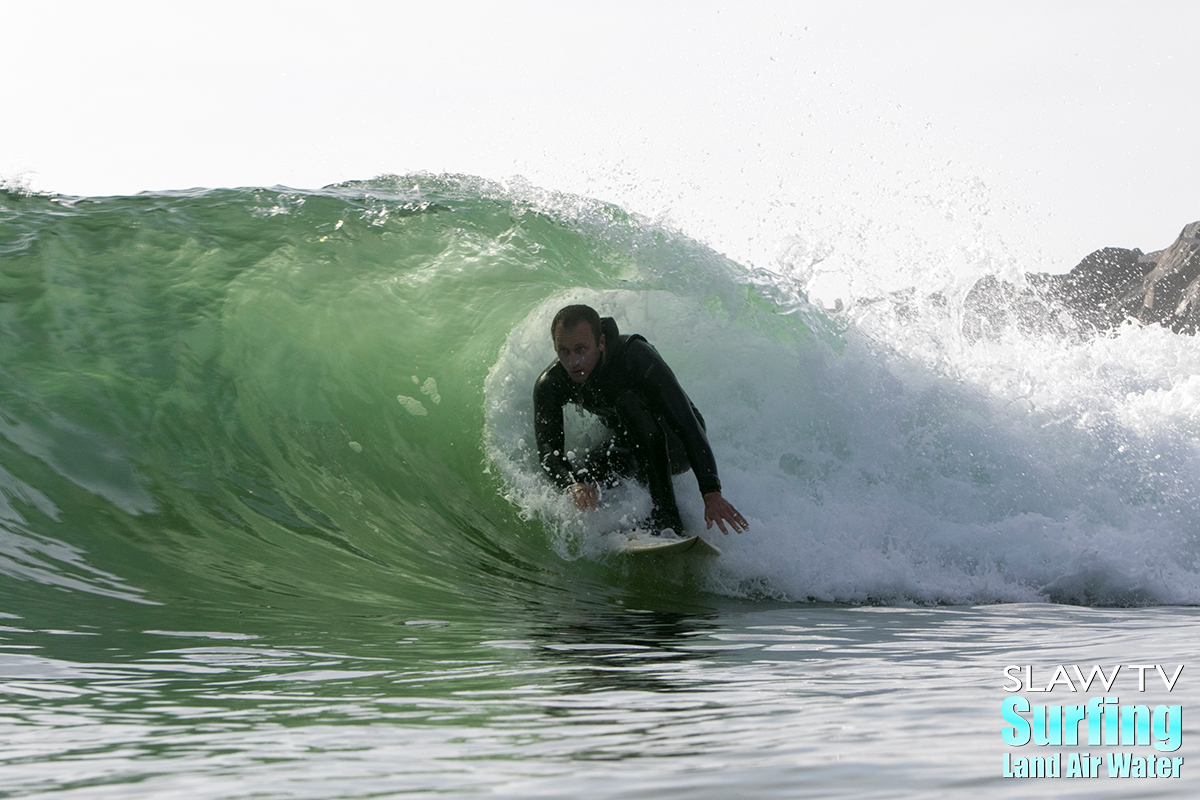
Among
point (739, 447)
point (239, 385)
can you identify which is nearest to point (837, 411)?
point (739, 447)

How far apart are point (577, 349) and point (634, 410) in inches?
19.1

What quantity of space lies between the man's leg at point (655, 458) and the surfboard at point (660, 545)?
0.40 feet

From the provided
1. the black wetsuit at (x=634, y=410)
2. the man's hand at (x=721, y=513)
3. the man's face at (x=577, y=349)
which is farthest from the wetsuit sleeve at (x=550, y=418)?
the man's hand at (x=721, y=513)

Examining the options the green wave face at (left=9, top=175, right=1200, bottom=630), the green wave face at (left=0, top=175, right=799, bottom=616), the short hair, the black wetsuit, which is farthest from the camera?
the black wetsuit

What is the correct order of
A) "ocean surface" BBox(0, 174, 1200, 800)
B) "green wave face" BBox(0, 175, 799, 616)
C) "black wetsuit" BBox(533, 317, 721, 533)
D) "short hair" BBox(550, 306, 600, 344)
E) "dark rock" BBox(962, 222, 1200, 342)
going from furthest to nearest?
"dark rock" BBox(962, 222, 1200, 342)
"black wetsuit" BBox(533, 317, 721, 533)
"short hair" BBox(550, 306, 600, 344)
"green wave face" BBox(0, 175, 799, 616)
"ocean surface" BBox(0, 174, 1200, 800)

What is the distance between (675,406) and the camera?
5.08 m

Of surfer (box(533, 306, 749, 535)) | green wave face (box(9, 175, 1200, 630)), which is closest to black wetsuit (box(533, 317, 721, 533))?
surfer (box(533, 306, 749, 535))

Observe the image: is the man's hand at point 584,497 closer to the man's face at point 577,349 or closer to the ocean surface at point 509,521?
the ocean surface at point 509,521

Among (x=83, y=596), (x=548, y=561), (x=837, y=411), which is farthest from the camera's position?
(x=837, y=411)

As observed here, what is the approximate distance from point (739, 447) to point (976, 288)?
3277 mm

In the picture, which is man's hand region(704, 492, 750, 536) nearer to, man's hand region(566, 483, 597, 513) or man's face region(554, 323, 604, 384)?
man's hand region(566, 483, 597, 513)

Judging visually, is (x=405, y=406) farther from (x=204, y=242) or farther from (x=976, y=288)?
(x=976, y=288)

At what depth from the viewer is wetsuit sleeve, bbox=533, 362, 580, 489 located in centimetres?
525

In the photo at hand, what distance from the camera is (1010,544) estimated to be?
5.54 m
